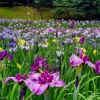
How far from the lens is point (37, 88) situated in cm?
84

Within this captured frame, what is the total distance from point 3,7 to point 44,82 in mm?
26488

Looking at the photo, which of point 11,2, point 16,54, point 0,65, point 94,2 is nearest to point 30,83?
point 0,65

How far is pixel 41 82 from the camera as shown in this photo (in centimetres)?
88

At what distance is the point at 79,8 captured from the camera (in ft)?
47.9

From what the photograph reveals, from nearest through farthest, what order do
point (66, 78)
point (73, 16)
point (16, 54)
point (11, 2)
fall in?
point (66, 78) → point (16, 54) → point (73, 16) → point (11, 2)

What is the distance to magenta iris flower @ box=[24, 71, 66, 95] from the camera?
2.74 ft

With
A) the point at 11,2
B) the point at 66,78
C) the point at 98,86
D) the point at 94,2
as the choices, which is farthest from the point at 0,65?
the point at 11,2

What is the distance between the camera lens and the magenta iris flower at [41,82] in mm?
835

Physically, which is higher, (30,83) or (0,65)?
(30,83)

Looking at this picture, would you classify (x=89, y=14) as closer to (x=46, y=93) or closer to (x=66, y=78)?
(x=66, y=78)

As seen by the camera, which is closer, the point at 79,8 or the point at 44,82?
the point at 44,82

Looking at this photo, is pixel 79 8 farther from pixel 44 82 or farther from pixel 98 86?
pixel 44 82

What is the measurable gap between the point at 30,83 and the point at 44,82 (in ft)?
0.20

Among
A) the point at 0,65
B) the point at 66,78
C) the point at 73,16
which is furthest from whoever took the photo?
the point at 73,16
